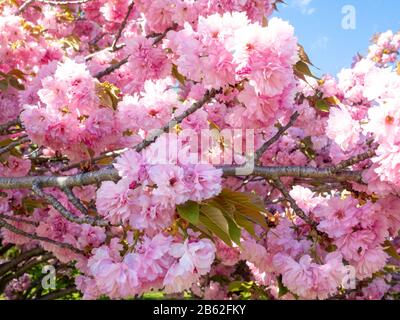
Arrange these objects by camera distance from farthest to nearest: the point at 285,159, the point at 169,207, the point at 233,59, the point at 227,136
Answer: the point at 285,159 < the point at 227,136 < the point at 233,59 < the point at 169,207

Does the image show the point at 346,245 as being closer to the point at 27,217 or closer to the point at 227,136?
the point at 227,136

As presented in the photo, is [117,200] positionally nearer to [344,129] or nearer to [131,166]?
[131,166]

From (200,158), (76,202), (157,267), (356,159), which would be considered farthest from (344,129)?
(76,202)

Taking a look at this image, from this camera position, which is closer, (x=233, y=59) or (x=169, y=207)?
(x=169, y=207)

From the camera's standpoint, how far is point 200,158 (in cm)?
233

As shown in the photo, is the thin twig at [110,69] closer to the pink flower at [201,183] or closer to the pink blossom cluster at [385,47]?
the pink flower at [201,183]

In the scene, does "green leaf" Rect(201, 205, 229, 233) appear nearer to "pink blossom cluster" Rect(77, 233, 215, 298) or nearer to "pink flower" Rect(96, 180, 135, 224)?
"pink blossom cluster" Rect(77, 233, 215, 298)

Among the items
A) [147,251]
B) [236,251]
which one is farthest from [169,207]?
[236,251]

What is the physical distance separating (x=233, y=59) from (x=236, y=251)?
4.63 ft

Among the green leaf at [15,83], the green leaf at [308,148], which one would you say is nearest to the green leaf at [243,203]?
the green leaf at [15,83]

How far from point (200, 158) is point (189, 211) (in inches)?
30.5

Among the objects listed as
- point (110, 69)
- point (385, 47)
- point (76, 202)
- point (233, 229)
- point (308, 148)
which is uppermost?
point (385, 47)

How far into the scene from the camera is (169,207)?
1.59 metres

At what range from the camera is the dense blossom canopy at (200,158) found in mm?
1610
